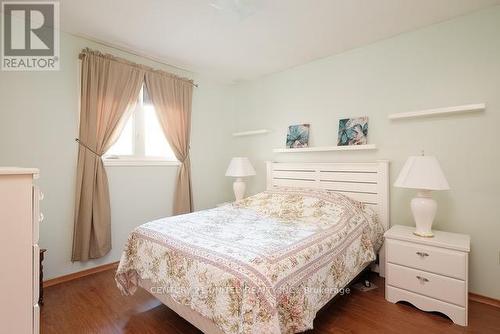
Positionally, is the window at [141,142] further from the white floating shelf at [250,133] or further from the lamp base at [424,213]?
the lamp base at [424,213]

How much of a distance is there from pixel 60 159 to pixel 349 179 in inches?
117

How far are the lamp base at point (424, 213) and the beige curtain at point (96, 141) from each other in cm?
299

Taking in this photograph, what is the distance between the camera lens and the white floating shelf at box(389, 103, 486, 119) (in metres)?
2.06

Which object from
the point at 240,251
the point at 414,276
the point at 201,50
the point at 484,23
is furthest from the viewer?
the point at 201,50

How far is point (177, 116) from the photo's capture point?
3.31 metres

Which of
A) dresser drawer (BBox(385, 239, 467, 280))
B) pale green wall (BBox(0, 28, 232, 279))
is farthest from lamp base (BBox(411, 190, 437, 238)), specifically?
pale green wall (BBox(0, 28, 232, 279))

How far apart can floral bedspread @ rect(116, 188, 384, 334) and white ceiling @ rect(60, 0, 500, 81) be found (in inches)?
65.3

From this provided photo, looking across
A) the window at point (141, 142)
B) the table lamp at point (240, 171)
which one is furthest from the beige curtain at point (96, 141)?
the table lamp at point (240, 171)

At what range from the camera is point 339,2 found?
202 cm

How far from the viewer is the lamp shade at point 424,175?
196 cm

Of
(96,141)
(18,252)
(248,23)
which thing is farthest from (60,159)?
(248,23)

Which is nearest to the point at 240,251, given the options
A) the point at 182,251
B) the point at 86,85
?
the point at 182,251

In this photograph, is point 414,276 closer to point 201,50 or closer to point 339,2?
point 339,2

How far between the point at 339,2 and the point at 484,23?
1.27m
